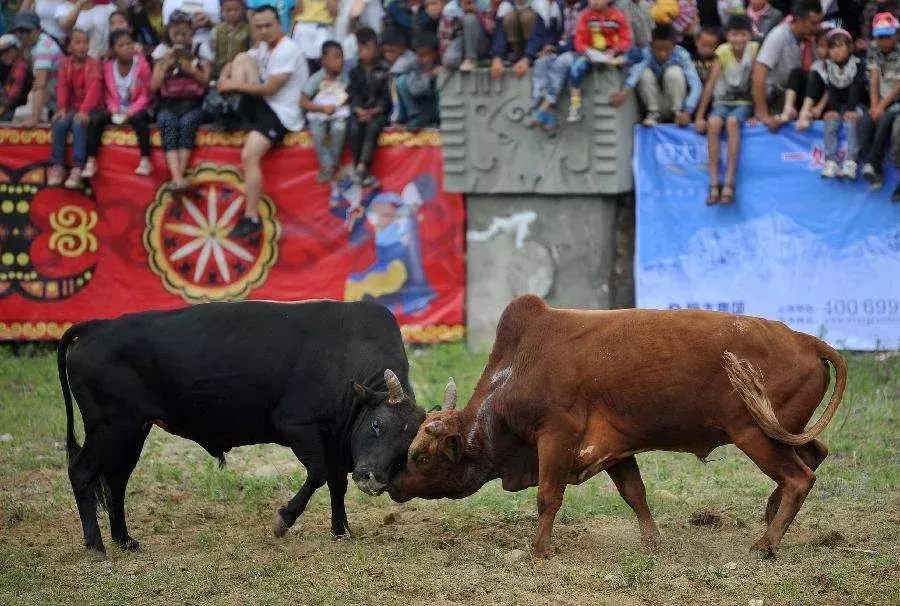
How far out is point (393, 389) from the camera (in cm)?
794

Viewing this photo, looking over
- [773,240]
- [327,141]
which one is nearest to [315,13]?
[327,141]

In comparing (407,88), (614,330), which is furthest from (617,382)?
(407,88)

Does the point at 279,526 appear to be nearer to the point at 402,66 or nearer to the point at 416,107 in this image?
the point at 416,107

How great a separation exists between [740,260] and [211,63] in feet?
18.2

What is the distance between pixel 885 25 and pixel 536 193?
11.3 feet

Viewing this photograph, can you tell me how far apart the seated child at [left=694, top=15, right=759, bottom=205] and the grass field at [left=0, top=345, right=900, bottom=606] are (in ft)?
8.29

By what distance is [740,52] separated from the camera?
12.7 metres

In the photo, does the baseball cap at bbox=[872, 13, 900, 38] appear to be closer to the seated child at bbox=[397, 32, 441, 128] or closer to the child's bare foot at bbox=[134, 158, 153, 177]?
the seated child at bbox=[397, 32, 441, 128]

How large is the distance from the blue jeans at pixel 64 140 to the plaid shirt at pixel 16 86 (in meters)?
0.84

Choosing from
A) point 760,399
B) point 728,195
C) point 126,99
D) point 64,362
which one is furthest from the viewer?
point 126,99

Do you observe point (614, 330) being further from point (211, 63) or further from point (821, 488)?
point (211, 63)

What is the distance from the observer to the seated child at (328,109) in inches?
537

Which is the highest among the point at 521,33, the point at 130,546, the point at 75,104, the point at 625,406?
the point at 521,33

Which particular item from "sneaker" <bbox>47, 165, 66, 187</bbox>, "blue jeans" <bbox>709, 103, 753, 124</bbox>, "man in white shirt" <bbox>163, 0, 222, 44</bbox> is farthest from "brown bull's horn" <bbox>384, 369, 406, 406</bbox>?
"man in white shirt" <bbox>163, 0, 222, 44</bbox>
